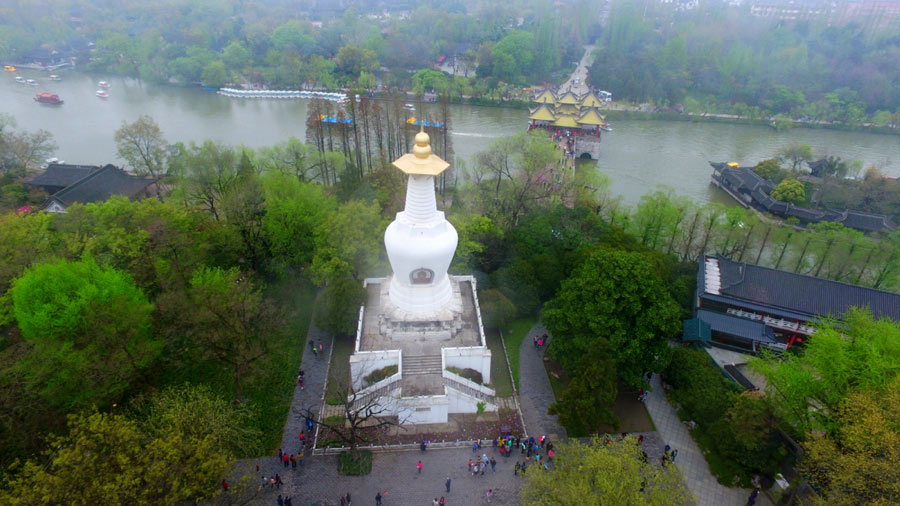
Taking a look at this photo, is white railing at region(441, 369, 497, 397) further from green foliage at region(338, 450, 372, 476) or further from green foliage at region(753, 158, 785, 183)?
green foliage at region(753, 158, 785, 183)

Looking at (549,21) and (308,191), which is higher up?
(549,21)

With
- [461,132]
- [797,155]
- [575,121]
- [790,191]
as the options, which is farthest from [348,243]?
[797,155]

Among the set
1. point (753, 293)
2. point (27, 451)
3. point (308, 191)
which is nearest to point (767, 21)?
point (753, 293)

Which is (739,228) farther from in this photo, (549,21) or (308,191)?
(549,21)

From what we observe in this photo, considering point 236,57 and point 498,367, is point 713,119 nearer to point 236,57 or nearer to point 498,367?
point 498,367

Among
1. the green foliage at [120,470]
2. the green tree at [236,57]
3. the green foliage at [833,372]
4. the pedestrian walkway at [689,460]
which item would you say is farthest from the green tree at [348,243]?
the green tree at [236,57]

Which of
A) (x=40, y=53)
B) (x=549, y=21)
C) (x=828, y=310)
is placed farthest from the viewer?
(x=549, y=21)
